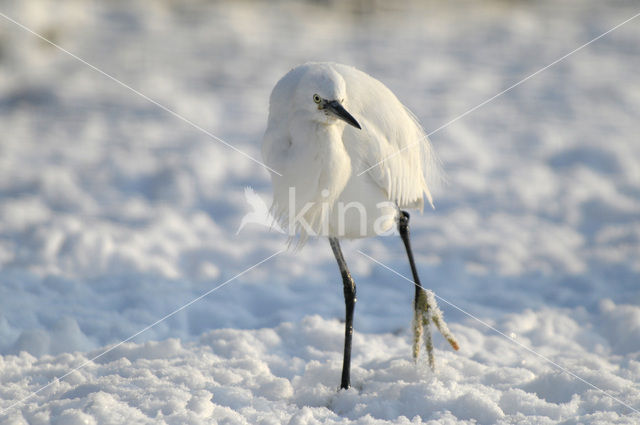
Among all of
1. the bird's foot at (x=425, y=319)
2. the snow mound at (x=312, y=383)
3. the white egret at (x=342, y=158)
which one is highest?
the white egret at (x=342, y=158)

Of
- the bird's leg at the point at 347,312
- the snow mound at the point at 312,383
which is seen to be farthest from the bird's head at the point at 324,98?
the snow mound at the point at 312,383

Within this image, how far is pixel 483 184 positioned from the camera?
545 cm

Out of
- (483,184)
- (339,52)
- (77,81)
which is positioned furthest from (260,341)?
(339,52)

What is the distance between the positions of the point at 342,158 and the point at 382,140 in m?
0.30

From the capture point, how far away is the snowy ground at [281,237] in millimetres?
2617

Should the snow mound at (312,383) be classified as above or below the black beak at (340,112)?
below

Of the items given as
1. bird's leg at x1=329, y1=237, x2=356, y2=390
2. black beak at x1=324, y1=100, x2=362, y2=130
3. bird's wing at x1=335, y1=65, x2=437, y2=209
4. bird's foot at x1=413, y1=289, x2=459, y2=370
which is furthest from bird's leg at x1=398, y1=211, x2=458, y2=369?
black beak at x1=324, y1=100, x2=362, y2=130

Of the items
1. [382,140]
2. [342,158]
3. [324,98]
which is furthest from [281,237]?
[324,98]

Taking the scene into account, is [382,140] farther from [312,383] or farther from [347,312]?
[312,383]

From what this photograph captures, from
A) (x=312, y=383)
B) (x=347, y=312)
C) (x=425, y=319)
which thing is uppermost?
(x=425, y=319)

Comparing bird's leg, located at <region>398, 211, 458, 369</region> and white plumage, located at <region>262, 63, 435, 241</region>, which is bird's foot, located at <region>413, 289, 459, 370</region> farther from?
white plumage, located at <region>262, 63, 435, 241</region>

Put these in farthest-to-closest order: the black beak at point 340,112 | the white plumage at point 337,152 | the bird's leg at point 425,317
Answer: the bird's leg at point 425,317 → the white plumage at point 337,152 → the black beak at point 340,112

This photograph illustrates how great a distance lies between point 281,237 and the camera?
4836mm

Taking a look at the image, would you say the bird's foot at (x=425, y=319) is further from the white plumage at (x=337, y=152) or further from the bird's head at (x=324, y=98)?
the bird's head at (x=324, y=98)
